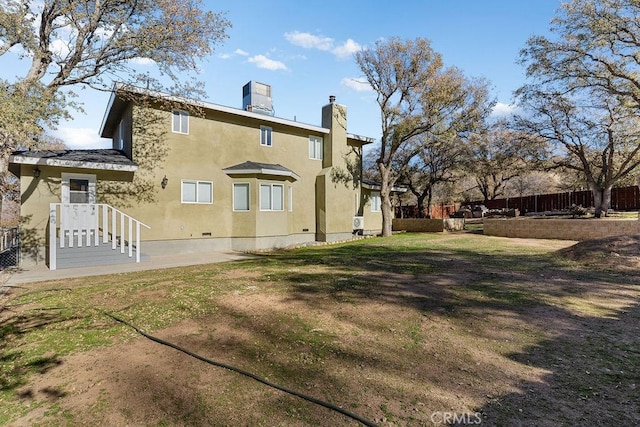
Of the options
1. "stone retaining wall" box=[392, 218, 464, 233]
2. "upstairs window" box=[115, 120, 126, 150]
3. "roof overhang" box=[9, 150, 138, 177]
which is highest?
"upstairs window" box=[115, 120, 126, 150]

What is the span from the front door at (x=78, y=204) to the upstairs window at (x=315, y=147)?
10.3 meters

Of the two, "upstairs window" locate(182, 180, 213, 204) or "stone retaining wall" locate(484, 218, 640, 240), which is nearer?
"stone retaining wall" locate(484, 218, 640, 240)

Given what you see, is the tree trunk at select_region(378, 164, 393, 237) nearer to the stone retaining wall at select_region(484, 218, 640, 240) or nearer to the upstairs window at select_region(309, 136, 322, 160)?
the upstairs window at select_region(309, 136, 322, 160)

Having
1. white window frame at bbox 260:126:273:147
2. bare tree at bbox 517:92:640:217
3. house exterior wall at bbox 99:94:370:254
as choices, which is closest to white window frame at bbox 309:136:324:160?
house exterior wall at bbox 99:94:370:254

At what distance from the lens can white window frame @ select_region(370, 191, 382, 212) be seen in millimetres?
21406

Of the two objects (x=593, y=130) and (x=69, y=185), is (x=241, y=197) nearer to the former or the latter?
(x=69, y=185)

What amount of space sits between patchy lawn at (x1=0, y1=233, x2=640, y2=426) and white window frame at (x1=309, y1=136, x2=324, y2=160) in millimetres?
12092

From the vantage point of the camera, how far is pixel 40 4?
10039mm

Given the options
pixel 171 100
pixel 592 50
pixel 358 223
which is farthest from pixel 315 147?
pixel 592 50

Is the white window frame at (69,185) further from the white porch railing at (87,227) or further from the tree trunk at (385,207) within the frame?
the tree trunk at (385,207)

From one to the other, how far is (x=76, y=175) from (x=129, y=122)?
3.02 metres

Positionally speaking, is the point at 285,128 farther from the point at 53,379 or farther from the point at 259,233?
the point at 53,379

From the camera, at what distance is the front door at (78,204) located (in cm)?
1080

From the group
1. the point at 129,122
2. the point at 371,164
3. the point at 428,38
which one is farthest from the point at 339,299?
the point at 371,164
